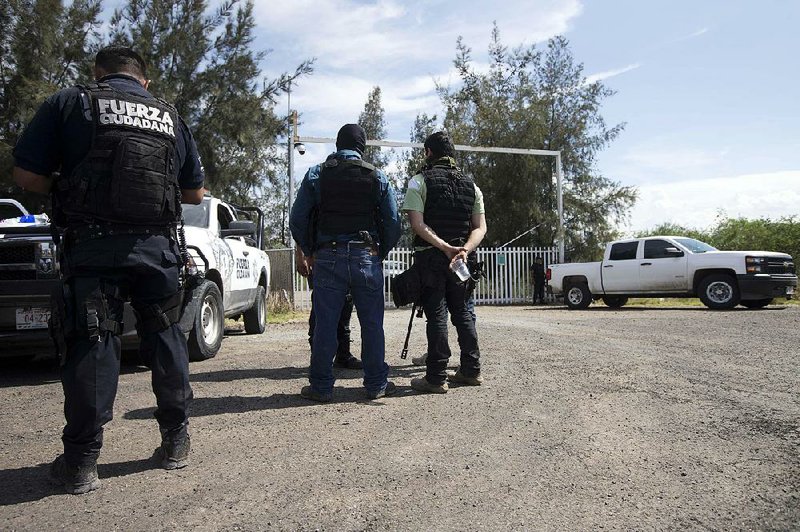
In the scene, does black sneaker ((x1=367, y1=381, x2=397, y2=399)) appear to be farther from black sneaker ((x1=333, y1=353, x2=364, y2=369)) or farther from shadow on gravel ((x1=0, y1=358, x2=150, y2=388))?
shadow on gravel ((x1=0, y1=358, x2=150, y2=388))

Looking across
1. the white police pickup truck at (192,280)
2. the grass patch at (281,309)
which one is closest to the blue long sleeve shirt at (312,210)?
the white police pickup truck at (192,280)

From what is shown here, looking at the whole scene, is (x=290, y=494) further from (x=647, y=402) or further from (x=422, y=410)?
(x=647, y=402)

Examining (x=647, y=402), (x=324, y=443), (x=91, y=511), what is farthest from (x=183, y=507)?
(x=647, y=402)

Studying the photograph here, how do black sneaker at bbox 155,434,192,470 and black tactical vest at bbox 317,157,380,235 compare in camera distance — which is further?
black tactical vest at bbox 317,157,380,235

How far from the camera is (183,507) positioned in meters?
2.71

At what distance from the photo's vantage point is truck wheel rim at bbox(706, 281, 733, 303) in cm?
1473

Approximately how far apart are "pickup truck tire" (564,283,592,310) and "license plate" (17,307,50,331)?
14.6 metres

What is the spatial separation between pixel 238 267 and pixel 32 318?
323cm

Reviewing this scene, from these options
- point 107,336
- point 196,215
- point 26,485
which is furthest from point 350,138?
point 196,215

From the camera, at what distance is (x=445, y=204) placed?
5203mm

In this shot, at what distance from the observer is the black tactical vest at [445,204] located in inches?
205

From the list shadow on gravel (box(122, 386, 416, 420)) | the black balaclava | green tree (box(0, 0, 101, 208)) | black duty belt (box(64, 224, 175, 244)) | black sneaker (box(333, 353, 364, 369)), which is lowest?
shadow on gravel (box(122, 386, 416, 420))

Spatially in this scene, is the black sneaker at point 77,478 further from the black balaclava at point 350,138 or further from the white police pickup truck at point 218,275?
the black balaclava at point 350,138

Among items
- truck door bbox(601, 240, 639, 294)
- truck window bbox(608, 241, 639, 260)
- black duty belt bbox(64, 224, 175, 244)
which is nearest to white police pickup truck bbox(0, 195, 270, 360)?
black duty belt bbox(64, 224, 175, 244)
